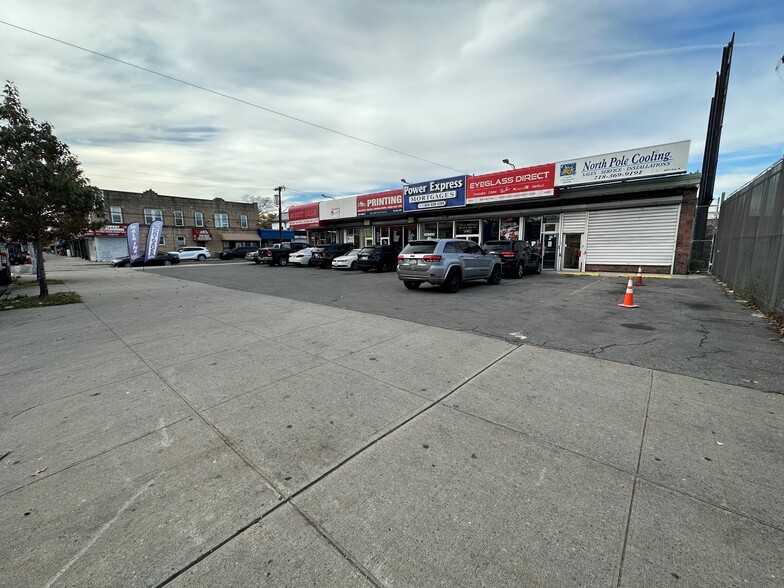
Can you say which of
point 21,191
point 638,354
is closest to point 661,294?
point 638,354

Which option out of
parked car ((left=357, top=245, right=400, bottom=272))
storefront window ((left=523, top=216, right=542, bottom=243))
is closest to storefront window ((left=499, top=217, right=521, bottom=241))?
storefront window ((left=523, top=216, right=542, bottom=243))

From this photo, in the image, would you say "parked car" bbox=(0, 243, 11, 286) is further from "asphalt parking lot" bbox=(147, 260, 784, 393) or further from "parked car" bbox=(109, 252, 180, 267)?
"parked car" bbox=(109, 252, 180, 267)

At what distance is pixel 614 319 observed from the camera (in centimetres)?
742

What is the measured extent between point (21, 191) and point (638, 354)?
17.2 m

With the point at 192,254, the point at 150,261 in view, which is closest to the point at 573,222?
the point at 150,261

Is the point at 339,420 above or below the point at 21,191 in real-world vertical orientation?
below

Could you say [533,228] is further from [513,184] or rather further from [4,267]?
[4,267]

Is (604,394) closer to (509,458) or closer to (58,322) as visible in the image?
(509,458)

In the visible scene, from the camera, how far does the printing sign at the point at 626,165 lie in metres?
14.1

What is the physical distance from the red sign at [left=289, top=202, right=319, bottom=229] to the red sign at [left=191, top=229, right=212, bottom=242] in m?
23.6

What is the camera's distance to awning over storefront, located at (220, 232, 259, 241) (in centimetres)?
5262

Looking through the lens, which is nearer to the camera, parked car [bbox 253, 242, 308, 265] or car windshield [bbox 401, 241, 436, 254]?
car windshield [bbox 401, 241, 436, 254]

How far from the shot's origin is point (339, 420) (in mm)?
3398

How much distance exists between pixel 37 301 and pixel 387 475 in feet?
46.8
